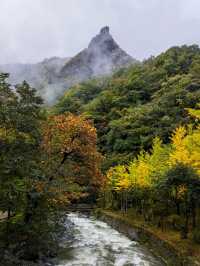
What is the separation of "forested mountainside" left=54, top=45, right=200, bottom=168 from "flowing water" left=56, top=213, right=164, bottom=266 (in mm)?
21735

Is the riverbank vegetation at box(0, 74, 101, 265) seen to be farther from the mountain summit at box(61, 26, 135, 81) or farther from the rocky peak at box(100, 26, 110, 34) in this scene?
the rocky peak at box(100, 26, 110, 34)

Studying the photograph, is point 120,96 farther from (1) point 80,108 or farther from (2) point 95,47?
(2) point 95,47

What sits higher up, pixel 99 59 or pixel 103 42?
pixel 103 42

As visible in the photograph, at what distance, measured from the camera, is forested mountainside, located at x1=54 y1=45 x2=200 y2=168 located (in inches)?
2512

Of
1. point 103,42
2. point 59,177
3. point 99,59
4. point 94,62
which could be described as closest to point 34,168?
point 59,177

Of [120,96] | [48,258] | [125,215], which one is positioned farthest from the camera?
[120,96]

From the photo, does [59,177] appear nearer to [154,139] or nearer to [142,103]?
[154,139]

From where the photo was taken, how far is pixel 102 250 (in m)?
28.9

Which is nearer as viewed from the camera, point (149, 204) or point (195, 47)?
point (149, 204)

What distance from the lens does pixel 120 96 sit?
3595 inches

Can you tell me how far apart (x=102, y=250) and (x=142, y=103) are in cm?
6070

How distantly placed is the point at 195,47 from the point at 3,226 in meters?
97.7

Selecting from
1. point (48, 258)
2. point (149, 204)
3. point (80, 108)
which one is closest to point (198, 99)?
point (149, 204)

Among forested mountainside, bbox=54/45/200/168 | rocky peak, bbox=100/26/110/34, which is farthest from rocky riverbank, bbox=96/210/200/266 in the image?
rocky peak, bbox=100/26/110/34
